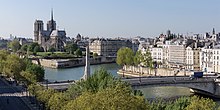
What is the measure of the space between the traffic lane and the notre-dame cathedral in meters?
75.2

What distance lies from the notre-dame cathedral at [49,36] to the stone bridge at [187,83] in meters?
69.8

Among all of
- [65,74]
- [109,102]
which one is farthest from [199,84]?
[65,74]

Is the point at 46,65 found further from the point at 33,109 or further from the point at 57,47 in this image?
the point at 33,109

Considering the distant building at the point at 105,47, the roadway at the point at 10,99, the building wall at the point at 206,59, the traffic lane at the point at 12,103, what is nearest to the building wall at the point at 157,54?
the building wall at the point at 206,59

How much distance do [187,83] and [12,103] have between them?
14.7 m

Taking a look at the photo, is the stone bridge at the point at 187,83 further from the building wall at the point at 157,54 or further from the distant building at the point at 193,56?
the building wall at the point at 157,54

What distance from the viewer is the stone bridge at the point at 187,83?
3198 cm

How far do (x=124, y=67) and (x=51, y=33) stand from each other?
55.3 meters

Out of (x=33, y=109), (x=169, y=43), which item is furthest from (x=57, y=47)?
(x=33, y=109)

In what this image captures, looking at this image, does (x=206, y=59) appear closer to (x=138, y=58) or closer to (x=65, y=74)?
(x=138, y=58)

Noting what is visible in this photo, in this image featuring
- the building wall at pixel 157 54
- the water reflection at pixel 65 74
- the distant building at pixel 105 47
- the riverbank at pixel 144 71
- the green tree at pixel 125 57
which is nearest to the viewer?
the water reflection at pixel 65 74

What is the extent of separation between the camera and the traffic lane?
76.3 ft

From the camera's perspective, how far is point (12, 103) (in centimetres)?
A: 2473

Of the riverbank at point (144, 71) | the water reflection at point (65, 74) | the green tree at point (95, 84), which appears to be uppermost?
the green tree at point (95, 84)
